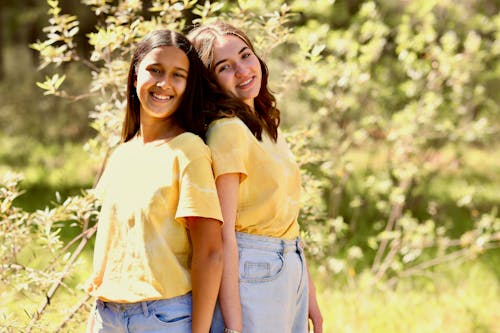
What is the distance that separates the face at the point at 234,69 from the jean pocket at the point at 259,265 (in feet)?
1.62

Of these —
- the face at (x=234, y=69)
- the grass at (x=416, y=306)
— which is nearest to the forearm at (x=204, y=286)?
the face at (x=234, y=69)

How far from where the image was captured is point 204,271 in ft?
6.72

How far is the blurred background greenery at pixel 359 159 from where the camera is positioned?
11.2 ft

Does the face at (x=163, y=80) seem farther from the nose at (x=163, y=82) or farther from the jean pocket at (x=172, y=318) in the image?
the jean pocket at (x=172, y=318)

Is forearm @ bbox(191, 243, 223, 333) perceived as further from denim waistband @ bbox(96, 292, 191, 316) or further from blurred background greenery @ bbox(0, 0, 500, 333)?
blurred background greenery @ bbox(0, 0, 500, 333)

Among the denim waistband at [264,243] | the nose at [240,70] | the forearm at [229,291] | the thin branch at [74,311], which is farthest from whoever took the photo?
the thin branch at [74,311]

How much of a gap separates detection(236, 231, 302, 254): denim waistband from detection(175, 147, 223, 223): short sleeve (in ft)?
0.67

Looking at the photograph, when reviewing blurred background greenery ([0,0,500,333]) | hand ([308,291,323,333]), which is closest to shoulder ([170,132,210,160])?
hand ([308,291,323,333])

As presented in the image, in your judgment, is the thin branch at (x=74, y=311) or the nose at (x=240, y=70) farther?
the thin branch at (x=74, y=311)

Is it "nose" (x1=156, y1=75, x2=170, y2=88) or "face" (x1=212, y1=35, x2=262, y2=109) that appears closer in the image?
"nose" (x1=156, y1=75, x2=170, y2=88)

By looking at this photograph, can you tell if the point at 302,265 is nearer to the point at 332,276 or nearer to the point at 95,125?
the point at 95,125

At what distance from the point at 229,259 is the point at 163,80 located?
0.52 meters

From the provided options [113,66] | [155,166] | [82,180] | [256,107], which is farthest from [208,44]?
[82,180]

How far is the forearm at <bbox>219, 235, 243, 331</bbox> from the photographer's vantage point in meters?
2.13
